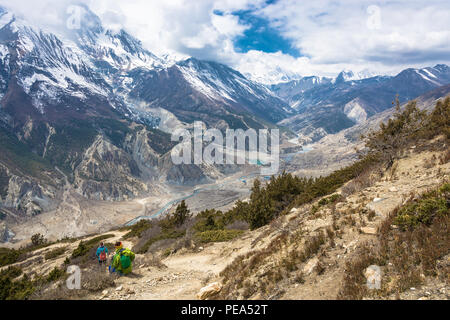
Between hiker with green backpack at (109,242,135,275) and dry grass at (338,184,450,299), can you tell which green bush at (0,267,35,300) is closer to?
hiker with green backpack at (109,242,135,275)

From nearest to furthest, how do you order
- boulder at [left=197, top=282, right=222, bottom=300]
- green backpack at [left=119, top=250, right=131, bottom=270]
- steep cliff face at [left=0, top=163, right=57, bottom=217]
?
boulder at [left=197, top=282, right=222, bottom=300] → green backpack at [left=119, top=250, right=131, bottom=270] → steep cliff face at [left=0, top=163, right=57, bottom=217]

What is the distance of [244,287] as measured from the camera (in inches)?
317

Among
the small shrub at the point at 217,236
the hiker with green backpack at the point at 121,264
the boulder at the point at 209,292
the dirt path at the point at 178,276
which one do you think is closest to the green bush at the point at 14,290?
the hiker with green backpack at the point at 121,264

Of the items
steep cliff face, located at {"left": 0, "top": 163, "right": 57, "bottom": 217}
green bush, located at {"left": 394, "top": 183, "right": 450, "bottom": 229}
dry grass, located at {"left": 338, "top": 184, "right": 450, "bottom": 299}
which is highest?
green bush, located at {"left": 394, "top": 183, "right": 450, "bottom": 229}

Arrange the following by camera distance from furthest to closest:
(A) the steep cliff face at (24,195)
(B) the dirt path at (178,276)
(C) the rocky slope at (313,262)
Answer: (A) the steep cliff face at (24,195), (B) the dirt path at (178,276), (C) the rocky slope at (313,262)

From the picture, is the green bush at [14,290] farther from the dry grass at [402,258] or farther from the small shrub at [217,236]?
the dry grass at [402,258]

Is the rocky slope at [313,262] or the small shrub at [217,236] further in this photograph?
the small shrub at [217,236]

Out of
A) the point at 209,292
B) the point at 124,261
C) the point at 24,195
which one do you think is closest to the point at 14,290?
the point at 124,261

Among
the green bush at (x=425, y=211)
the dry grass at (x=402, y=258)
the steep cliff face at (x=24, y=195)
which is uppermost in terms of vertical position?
the green bush at (x=425, y=211)

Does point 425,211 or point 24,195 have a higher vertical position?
point 425,211

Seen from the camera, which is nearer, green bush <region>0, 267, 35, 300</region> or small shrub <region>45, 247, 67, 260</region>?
green bush <region>0, 267, 35, 300</region>

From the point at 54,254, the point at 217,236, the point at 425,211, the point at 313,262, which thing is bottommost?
the point at 54,254

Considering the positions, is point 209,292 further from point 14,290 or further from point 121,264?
point 14,290

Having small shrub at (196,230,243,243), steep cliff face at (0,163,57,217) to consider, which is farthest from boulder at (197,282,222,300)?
steep cliff face at (0,163,57,217)
